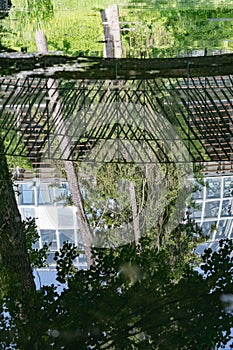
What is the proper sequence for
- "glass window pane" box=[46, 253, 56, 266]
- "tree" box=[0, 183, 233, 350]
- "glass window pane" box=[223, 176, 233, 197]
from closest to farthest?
"tree" box=[0, 183, 233, 350], "glass window pane" box=[46, 253, 56, 266], "glass window pane" box=[223, 176, 233, 197]

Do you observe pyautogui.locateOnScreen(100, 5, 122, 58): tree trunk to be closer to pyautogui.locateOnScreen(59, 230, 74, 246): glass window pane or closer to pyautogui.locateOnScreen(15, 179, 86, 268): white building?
pyautogui.locateOnScreen(15, 179, 86, 268): white building

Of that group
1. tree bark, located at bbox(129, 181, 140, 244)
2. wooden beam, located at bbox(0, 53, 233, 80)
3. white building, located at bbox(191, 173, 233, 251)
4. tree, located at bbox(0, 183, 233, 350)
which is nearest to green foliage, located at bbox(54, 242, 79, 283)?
tree, located at bbox(0, 183, 233, 350)

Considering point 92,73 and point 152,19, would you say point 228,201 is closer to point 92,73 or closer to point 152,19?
point 92,73

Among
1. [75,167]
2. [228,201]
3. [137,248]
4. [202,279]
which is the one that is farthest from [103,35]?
[202,279]

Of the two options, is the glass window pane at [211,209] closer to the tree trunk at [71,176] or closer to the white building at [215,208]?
the white building at [215,208]

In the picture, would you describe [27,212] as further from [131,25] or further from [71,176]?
[131,25]

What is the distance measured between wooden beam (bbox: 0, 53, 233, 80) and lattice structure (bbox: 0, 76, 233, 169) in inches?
1.1

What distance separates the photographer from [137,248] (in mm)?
1812

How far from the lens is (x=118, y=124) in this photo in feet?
8.38

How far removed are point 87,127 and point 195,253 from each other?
3.20 ft

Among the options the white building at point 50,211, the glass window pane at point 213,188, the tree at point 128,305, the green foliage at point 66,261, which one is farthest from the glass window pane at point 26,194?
the glass window pane at point 213,188

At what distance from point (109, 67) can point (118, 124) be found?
25 centimetres

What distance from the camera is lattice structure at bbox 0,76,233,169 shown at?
7.99ft

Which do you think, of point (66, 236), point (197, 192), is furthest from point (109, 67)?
point (66, 236)
